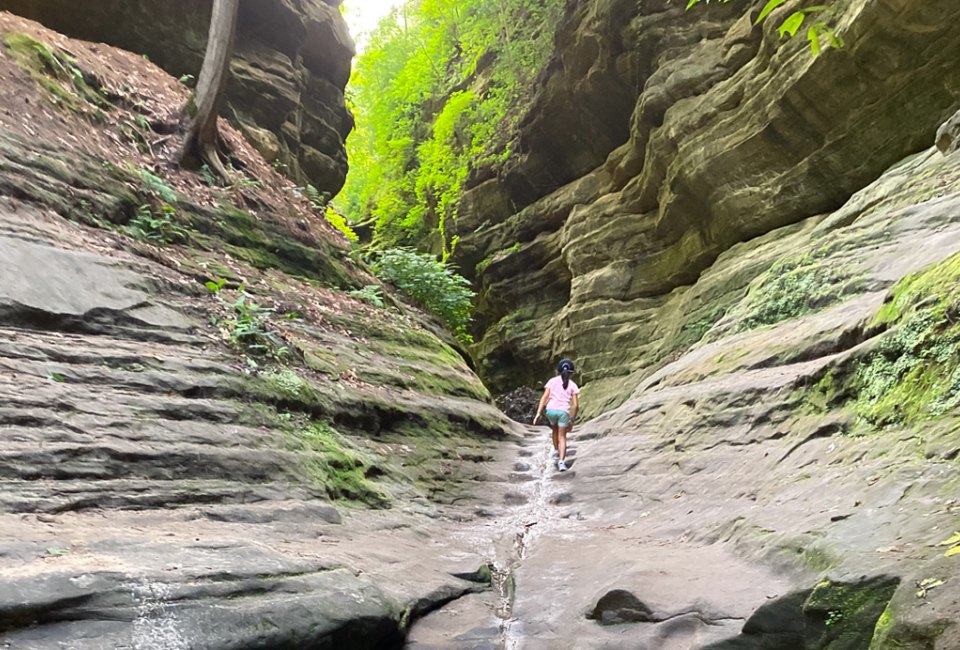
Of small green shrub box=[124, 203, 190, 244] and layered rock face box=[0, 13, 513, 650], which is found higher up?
small green shrub box=[124, 203, 190, 244]

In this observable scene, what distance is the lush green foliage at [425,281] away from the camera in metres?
16.8

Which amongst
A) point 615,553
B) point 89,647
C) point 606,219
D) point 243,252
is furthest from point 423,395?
point 606,219

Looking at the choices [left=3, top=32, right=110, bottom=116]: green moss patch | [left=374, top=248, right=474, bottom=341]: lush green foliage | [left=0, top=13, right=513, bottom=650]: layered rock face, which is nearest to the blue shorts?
[left=0, top=13, right=513, bottom=650]: layered rock face

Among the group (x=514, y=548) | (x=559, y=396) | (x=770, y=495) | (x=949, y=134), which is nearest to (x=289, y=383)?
(x=514, y=548)

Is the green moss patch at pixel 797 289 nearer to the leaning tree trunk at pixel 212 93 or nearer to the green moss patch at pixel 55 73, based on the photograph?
the leaning tree trunk at pixel 212 93

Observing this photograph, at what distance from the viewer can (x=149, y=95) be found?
1305 centimetres

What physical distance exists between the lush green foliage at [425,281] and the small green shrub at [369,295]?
3.36 metres

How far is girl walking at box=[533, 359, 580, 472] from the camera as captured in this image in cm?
1031

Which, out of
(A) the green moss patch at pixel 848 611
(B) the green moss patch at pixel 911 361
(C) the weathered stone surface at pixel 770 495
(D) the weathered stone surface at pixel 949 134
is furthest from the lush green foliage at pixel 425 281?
(A) the green moss patch at pixel 848 611

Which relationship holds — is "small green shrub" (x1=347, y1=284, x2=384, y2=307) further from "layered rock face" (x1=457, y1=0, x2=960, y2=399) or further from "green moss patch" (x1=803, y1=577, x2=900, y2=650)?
"green moss patch" (x1=803, y1=577, x2=900, y2=650)

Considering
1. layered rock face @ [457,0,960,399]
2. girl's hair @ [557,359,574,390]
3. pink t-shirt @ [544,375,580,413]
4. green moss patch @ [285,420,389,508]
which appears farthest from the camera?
layered rock face @ [457,0,960,399]

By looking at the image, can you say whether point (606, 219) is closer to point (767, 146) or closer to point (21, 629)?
point (767, 146)

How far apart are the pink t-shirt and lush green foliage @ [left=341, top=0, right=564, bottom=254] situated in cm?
1379

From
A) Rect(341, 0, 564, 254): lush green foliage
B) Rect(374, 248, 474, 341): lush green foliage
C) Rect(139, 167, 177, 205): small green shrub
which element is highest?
Rect(341, 0, 564, 254): lush green foliage
